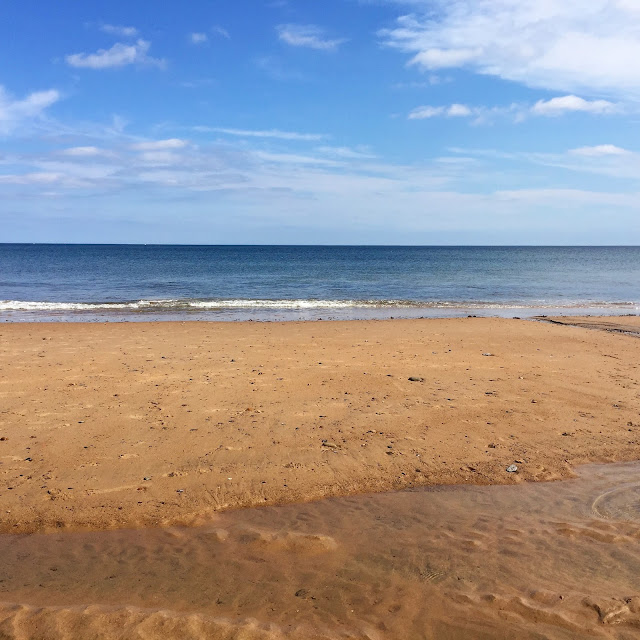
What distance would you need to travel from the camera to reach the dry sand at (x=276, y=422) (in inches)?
223

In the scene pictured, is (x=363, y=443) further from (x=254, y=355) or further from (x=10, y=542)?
(x=254, y=355)

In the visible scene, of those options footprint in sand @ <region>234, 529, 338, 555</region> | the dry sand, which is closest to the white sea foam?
the dry sand

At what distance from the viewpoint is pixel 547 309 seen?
2645cm

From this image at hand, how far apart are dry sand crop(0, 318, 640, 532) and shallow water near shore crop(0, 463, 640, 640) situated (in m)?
0.49

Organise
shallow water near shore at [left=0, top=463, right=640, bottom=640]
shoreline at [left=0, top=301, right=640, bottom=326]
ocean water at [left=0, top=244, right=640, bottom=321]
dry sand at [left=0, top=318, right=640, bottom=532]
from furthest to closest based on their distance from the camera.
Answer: ocean water at [left=0, top=244, right=640, bottom=321], shoreline at [left=0, top=301, right=640, bottom=326], dry sand at [left=0, top=318, right=640, bottom=532], shallow water near shore at [left=0, top=463, right=640, bottom=640]

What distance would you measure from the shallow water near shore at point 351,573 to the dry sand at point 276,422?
490mm

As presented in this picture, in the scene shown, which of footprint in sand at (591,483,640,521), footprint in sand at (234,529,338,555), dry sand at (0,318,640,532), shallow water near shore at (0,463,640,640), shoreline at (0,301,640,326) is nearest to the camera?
shallow water near shore at (0,463,640,640)

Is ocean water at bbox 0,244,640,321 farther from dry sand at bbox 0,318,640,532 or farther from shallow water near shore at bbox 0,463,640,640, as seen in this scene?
shallow water near shore at bbox 0,463,640,640

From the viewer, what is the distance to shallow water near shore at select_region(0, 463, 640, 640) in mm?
3604

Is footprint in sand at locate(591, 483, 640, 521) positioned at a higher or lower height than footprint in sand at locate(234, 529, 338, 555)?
lower

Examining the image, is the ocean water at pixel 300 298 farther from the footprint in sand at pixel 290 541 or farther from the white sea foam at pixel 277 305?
the footprint in sand at pixel 290 541

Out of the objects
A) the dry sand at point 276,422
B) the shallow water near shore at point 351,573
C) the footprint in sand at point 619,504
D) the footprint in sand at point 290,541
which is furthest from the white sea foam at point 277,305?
the footprint in sand at point 290,541

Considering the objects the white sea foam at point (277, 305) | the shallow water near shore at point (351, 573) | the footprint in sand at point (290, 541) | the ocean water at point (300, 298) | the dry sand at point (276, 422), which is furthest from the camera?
the white sea foam at point (277, 305)

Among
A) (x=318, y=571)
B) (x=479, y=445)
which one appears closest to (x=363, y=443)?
(x=479, y=445)
